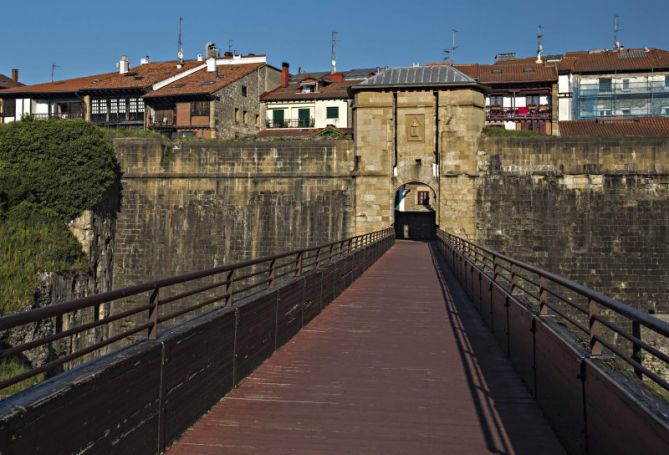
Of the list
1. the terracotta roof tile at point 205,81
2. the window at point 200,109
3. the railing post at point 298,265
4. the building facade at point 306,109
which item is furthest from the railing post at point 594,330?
the building facade at point 306,109

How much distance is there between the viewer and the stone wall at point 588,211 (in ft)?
99.6

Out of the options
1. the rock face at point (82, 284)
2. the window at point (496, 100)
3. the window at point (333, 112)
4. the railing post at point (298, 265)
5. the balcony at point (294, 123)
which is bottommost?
the rock face at point (82, 284)

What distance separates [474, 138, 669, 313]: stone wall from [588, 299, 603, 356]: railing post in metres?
27.4

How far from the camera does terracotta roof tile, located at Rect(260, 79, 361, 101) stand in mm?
52844

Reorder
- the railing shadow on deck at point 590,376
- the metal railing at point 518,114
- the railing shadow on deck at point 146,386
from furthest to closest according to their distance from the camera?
the metal railing at point 518,114 < the railing shadow on deck at point 590,376 < the railing shadow on deck at point 146,386

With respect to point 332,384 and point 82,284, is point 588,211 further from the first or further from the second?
point 332,384

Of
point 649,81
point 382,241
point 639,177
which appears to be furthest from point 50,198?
point 649,81

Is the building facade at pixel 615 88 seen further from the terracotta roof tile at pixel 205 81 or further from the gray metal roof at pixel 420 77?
the terracotta roof tile at pixel 205 81

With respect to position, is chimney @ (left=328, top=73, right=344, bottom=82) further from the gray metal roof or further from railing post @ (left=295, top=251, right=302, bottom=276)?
railing post @ (left=295, top=251, right=302, bottom=276)

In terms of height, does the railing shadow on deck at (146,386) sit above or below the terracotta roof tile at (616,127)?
below

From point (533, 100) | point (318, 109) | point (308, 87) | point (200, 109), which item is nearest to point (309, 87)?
point (308, 87)

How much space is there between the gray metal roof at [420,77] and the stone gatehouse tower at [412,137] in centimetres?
6

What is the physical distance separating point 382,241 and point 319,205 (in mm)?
7500

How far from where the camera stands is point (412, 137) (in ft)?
116
